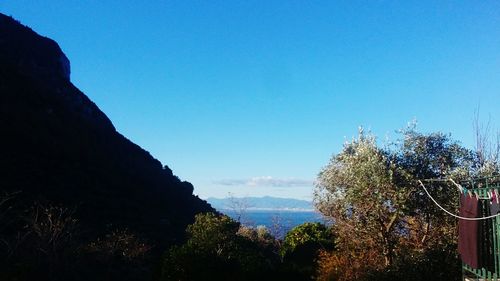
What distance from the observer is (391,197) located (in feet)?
38.8

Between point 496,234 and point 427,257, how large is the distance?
3797 mm

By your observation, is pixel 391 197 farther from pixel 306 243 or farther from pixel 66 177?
pixel 66 177

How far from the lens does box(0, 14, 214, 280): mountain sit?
64.0 feet

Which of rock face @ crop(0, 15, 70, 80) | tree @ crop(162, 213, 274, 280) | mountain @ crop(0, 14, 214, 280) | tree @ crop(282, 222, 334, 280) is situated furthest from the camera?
rock face @ crop(0, 15, 70, 80)

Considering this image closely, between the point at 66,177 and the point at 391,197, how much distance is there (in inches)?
1117

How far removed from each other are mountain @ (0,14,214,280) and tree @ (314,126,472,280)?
958 cm

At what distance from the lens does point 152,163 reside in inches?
2160

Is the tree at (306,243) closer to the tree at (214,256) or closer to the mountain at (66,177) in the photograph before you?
the tree at (214,256)

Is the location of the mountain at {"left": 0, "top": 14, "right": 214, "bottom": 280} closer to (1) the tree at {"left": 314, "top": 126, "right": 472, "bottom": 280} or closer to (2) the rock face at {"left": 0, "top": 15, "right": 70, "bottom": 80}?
(2) the rock face at {"left": 0, "top": 15, "right": 70, "bottom": 80}

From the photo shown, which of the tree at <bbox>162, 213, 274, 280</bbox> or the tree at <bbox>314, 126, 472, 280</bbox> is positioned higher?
the tree at <bbox>314, 126, 472, 280</bbox>

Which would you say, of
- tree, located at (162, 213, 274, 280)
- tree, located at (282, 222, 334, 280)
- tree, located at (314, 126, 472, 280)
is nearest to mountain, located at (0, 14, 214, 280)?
tree, located at (162, 213, 274, 280)

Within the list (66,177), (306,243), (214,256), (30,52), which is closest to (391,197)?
(214,256)

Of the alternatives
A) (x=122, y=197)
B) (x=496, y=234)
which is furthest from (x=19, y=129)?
(x=496, y=234)

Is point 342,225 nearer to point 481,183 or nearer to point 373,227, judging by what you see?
point 373,227
